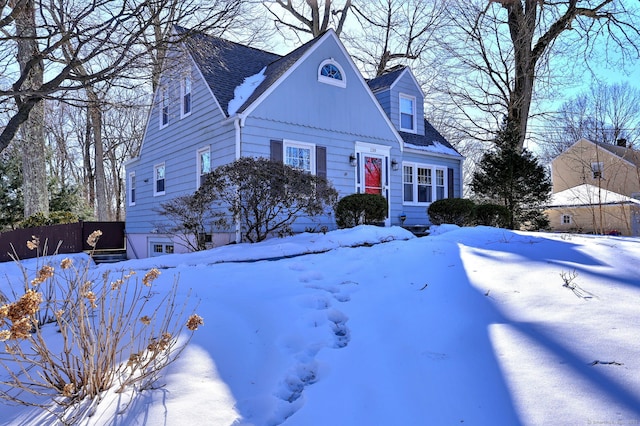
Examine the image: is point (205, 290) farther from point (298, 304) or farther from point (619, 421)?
point (619, 421)

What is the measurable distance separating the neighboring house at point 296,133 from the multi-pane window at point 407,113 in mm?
35

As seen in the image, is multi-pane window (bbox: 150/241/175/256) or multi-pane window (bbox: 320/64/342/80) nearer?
multi-pane window (bbox: 320/64/342/80)

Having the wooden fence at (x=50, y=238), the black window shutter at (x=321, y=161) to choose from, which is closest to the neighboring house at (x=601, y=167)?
the black window shutter at (x=321, y=161)

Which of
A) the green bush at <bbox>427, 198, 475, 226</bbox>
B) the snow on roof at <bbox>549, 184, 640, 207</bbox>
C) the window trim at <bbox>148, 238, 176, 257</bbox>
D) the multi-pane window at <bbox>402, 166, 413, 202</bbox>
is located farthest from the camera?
the snow on roof at <bbox>549, 184, 640, 207</bbox>

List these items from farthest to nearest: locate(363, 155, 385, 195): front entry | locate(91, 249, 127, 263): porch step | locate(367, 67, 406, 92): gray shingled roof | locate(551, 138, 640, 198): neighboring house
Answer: locate(551, 138, 640, 198): neighboring house, locate(367, 67, 406, 92): gray shingled roof, locate(91, 249, 127, 263): porch step, locate(363, 155, 385, 195): front entry

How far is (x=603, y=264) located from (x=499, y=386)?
2668 millimetres

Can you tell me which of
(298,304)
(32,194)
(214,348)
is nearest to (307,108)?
(298,304)

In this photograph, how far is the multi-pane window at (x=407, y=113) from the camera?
13.4m

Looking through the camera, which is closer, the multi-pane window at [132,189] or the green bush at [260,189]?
the green bush at [260,189]

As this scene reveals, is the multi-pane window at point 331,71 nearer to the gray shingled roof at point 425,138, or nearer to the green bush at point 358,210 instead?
the gray shingled roof at point 425,138

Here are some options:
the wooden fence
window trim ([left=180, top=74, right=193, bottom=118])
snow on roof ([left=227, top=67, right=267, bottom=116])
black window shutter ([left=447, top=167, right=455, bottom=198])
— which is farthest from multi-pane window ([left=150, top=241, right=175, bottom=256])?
black window shutter ([left=447, top=167, right=455, bottom=198])

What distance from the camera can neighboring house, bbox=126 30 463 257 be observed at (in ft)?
30.6

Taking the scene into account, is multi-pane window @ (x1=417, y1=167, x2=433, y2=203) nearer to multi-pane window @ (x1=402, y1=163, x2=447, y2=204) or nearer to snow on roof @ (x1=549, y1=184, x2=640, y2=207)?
multi-pane window @ (x1=402, y1=163, x2=447, y2=204)

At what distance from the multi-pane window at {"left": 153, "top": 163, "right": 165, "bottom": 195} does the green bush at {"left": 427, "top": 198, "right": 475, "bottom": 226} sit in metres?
8.29
